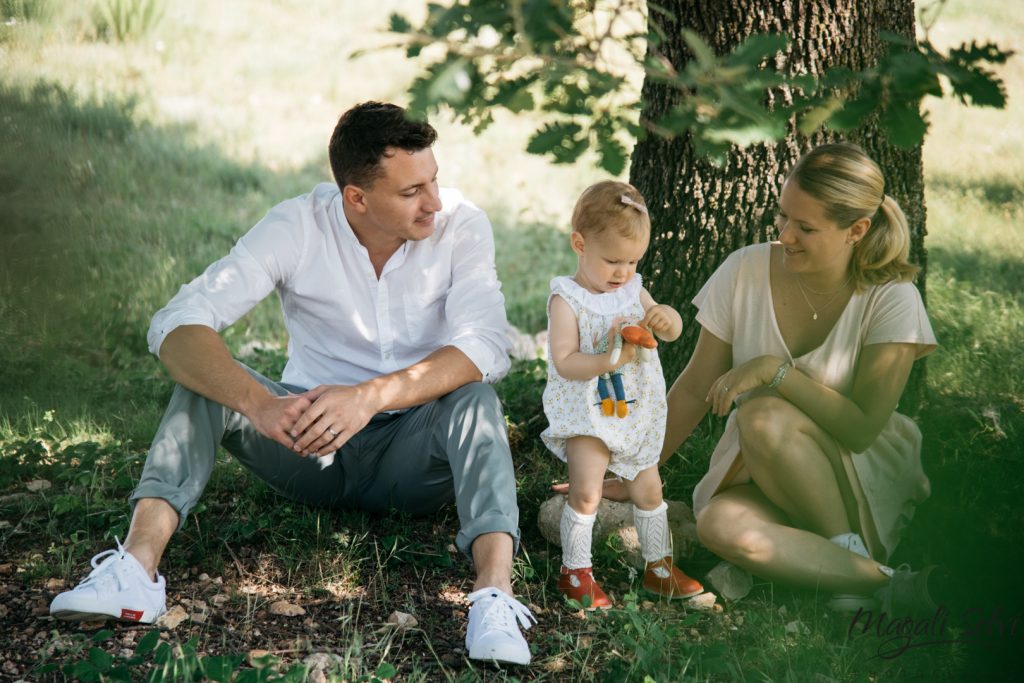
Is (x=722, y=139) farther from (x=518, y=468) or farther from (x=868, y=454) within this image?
(x=518, y=468)

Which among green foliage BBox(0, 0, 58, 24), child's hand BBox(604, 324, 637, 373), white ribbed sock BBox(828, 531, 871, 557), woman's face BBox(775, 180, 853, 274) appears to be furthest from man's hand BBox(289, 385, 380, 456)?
green foliage BBox(0, 0, 58, 24)

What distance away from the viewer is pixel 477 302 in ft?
11.4

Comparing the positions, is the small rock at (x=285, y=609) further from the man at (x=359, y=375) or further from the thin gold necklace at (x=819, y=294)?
the thin gold necklace at (x=819, y=294)

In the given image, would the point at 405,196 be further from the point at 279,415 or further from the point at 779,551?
the point at 779,551

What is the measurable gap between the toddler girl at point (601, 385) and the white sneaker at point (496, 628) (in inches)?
11.5

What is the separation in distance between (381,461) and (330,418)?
0.42 meters

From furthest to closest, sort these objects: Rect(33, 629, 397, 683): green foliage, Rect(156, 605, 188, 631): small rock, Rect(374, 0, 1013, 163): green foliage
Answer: Rect(156, 605, 188, 631): small rock < Rect(33, 629, 397, 683): green foliage < Rect(374, 0, 1013, 163): green foliage

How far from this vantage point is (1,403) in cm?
471

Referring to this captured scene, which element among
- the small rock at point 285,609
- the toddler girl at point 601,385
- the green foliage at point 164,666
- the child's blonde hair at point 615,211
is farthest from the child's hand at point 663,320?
the small rock at point 285,609

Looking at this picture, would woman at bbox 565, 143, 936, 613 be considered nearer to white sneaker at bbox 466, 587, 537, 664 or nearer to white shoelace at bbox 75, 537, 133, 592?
white sneaker at bbox 466, 587, 537, 664

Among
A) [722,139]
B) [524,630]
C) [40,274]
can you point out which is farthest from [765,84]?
[40,274]

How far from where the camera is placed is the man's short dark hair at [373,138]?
132 inches

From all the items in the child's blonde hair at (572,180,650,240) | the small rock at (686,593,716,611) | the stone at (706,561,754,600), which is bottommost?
the small rock at (686,593,716,611)

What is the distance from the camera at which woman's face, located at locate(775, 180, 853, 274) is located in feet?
10.3
